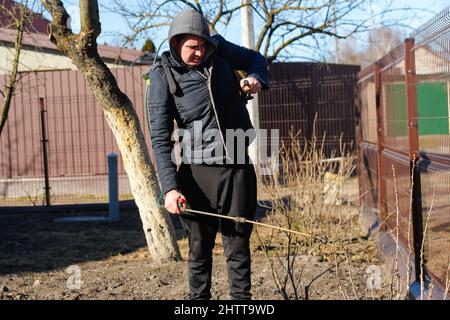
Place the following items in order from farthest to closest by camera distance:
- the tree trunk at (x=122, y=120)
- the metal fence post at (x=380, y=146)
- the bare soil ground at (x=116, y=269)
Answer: the metal fence post at (x=380, y=146) → the tree trunk at (x=122, y=120) → the bare soil ground at (x=116, y=269)

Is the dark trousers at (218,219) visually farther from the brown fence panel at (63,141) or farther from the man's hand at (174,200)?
the brown fence panel at (63,141)

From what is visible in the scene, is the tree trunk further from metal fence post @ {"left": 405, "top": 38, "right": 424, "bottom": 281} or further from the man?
the man

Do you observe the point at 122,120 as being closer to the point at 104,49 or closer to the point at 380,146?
the point at 380,146

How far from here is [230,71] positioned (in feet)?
12.5

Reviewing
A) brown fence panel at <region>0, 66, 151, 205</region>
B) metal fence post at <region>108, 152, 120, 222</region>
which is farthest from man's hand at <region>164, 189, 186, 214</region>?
brown fence panel at <region>0, 66, 151, 205</region>

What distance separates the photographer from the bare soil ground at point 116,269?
523 cm

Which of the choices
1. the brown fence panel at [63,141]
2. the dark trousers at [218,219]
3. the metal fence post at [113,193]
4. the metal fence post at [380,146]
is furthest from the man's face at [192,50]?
the brown fence panel at [63,141]

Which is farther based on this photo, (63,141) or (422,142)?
(63,141)

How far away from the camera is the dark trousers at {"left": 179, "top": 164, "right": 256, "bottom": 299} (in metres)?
3.69

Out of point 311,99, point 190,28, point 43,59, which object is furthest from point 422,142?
point 43,59

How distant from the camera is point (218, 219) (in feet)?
12.4

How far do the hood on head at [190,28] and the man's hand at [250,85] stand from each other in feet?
0.81

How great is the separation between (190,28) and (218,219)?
108cm
